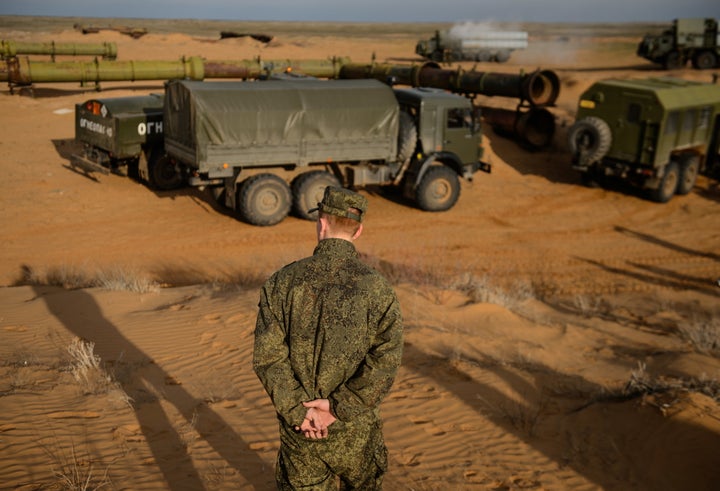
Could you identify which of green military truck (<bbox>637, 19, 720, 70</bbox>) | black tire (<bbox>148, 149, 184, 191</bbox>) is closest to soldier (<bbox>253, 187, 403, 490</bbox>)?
black tire (<bbox>148, 149, 184, 191</bbox>)

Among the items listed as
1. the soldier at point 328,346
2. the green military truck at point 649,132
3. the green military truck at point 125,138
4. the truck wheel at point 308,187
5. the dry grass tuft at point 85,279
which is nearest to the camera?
the soldier at point 328,346

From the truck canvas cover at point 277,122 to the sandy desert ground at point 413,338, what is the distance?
1496mm

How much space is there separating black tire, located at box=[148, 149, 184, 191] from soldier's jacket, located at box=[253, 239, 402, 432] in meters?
12.1

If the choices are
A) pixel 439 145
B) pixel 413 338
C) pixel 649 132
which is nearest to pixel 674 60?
pixel 649 132

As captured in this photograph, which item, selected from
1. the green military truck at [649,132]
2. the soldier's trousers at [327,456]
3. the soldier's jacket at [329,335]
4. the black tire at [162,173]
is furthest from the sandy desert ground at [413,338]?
the soldier's jacket at [329,335]

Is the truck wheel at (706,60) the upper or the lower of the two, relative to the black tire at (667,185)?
upper

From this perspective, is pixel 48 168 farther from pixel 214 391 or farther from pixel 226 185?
pixel 214 391

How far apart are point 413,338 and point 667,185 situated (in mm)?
11260

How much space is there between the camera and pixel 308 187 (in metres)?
13.1

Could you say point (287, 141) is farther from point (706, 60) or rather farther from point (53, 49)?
point (706, 60)

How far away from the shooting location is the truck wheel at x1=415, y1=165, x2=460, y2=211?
14289mm

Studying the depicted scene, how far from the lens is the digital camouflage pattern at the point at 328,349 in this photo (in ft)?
9.66

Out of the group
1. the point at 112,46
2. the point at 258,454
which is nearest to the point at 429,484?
the point at 258,454

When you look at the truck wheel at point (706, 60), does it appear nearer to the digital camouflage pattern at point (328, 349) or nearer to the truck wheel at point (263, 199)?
the truck wheel at point (263, 199)
